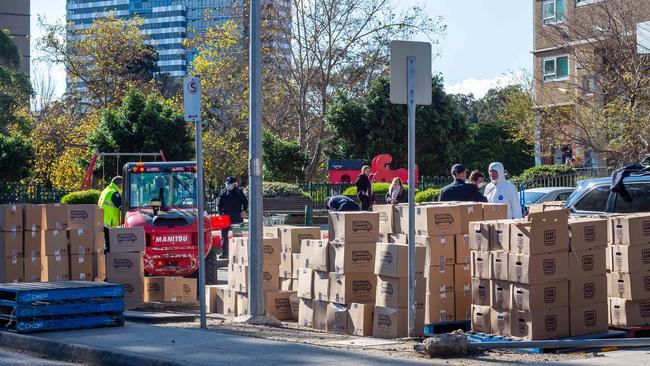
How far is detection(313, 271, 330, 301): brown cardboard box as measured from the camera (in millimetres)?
12484

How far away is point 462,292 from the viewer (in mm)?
11828

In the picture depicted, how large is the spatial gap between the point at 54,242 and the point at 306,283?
458 centimetres

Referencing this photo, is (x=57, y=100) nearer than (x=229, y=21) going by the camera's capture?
No

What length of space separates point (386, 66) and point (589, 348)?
33.7m

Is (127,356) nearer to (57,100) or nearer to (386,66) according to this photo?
(386,66)

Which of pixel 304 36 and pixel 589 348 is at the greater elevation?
pixel 304 36

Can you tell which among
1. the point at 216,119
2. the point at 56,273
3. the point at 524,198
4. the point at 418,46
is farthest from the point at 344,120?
the point at 418,46

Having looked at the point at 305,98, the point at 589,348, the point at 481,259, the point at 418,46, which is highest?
the point at 305,98

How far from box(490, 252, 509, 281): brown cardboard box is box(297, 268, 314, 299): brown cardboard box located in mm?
2838

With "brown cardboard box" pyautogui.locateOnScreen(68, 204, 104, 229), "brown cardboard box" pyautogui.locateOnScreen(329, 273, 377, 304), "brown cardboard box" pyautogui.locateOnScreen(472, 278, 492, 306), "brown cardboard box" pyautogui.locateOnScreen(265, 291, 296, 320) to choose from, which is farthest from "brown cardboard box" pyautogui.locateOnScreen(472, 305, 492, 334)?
"brown cardboard box" pyautogui.locateOnScreen(68, 204, 104, 229)

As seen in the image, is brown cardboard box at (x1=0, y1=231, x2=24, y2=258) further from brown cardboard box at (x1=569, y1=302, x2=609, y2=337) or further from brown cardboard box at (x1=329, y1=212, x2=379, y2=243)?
brown cardboard box at (x1=569, y1=302, x2=609, y2=337)

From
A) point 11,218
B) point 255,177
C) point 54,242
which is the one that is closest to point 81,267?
point 54,242

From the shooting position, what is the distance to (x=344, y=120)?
42781 mm

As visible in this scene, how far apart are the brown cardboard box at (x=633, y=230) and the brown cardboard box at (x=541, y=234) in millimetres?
862
